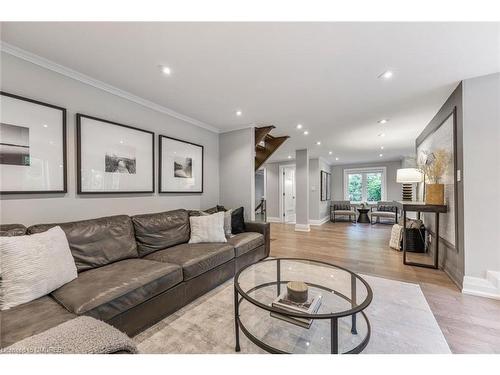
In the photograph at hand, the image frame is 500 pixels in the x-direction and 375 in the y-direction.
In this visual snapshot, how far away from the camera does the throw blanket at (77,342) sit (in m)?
0.79

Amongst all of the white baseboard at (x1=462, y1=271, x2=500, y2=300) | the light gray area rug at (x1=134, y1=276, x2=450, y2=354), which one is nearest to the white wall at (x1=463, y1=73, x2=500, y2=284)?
the white baseboard at (x1=462, y1=271, x2=500, y2=300)

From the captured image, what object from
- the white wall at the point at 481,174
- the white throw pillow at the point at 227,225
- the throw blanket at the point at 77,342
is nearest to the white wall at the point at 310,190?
the white throw pillow at the point at 227,225

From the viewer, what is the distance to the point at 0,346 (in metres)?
0.95

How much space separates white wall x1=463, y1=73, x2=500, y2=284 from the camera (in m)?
2.17

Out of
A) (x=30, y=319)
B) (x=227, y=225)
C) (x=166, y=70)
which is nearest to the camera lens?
(x=30, y=319)

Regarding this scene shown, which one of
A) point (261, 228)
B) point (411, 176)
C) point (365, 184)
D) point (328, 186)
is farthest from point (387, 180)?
point (261, 228)

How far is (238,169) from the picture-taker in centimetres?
385

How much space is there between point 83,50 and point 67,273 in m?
1.78

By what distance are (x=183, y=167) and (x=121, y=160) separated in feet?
3.09

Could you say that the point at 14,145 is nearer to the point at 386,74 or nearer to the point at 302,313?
the point at 302,313

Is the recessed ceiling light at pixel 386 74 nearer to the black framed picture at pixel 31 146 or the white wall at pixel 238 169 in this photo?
the white wall at pixel 238 169

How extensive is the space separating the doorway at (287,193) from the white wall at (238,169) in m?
3.61

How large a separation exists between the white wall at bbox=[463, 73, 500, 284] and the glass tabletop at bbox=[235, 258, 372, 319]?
1526mm
